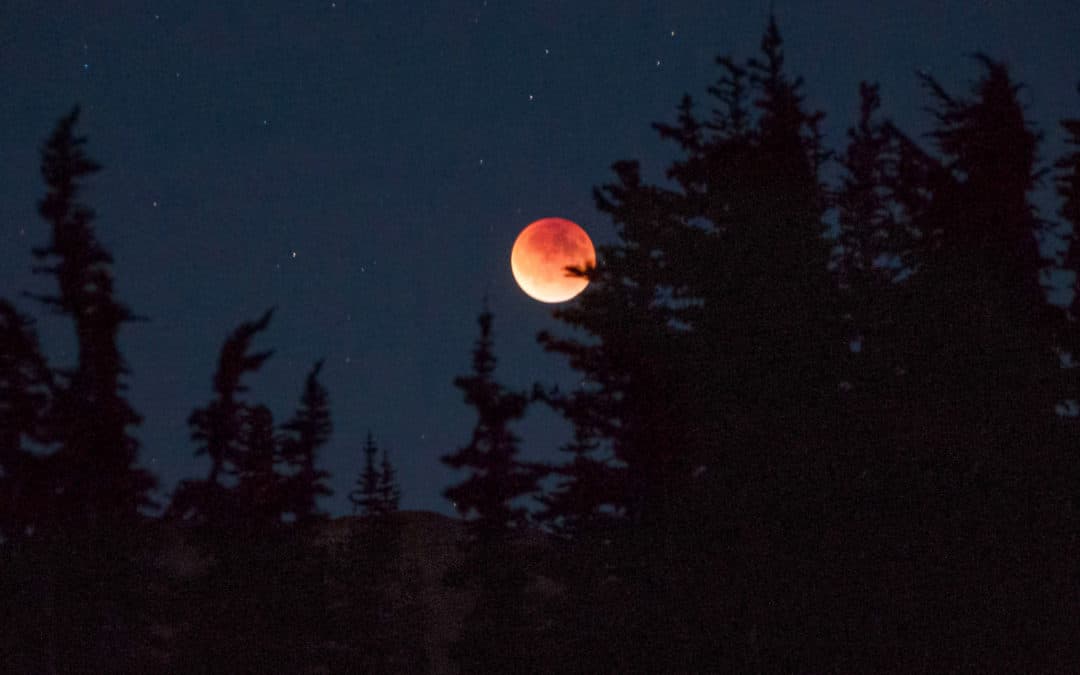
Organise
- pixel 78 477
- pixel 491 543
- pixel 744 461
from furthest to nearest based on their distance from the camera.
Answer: pixel 491 543, pixel 744 461, pixel 78 477

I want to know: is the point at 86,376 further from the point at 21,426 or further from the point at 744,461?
the point at 744,461

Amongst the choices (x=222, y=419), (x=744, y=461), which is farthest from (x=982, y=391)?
(x=222, y=419)

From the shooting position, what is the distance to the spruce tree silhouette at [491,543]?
30.7 m

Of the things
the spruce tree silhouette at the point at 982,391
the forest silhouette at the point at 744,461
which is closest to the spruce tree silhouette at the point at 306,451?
the forest silhouette at the point at 744,461

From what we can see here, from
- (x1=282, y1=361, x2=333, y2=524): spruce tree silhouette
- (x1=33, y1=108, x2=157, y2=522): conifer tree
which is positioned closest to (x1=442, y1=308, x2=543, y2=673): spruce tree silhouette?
(x1=282, y1=361, x2=333, y2=524): spruce tree silhouette

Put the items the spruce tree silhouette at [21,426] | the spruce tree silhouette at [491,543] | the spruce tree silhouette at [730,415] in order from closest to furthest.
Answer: the spruce tree silhouette at [21,426] < the spruce tree silhouette at [730,415] < the spruce tree silhouette at [491,543]

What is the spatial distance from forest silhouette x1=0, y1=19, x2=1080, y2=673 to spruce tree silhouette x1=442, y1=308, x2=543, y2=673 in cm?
929

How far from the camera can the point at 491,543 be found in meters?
34.0

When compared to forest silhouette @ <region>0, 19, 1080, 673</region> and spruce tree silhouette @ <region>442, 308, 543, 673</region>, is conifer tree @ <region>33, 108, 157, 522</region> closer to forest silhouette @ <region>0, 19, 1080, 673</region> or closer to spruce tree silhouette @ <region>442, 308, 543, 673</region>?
forest silhouette @ <region>0, 19, 1080, 673</region>

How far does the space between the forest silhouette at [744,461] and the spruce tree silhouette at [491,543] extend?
929 cm

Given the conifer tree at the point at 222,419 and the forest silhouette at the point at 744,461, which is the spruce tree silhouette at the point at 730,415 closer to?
the forest silhouette at the point at 744,461

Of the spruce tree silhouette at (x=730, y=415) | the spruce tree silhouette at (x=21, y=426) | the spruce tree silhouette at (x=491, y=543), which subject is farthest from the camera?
the spruce tree silhouette at (x=491, y=543)

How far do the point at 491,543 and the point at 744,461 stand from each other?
687 inches

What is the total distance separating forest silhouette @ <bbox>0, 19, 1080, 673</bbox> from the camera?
15016mm
